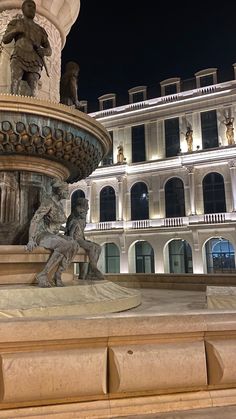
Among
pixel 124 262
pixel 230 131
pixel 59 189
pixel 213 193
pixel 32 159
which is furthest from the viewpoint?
pixel 124 262

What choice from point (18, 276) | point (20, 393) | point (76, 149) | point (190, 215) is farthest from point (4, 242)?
point (190, 215)

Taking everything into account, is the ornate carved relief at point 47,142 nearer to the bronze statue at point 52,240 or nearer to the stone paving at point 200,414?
the bronze statue at point 52,240

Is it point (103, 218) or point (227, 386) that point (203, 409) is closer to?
point (227, 386)

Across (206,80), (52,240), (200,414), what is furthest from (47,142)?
(206,80)

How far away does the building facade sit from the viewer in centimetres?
2662

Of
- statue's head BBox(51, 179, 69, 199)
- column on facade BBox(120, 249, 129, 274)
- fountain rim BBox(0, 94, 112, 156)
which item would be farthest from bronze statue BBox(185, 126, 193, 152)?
statue's head BBox(51, 179, 69, 199)

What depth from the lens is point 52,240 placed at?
423 centimetres

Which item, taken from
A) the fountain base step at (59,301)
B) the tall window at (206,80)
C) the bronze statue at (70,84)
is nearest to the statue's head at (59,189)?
the fountain base step at (59,301)

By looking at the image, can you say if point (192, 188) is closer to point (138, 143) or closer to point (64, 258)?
point (138, 143)

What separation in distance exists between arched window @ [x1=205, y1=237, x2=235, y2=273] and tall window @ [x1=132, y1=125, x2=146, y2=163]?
956 cm

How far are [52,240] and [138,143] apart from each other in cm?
2776

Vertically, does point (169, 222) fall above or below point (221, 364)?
above

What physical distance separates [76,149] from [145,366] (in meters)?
3.69

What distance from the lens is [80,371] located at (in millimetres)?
2201
